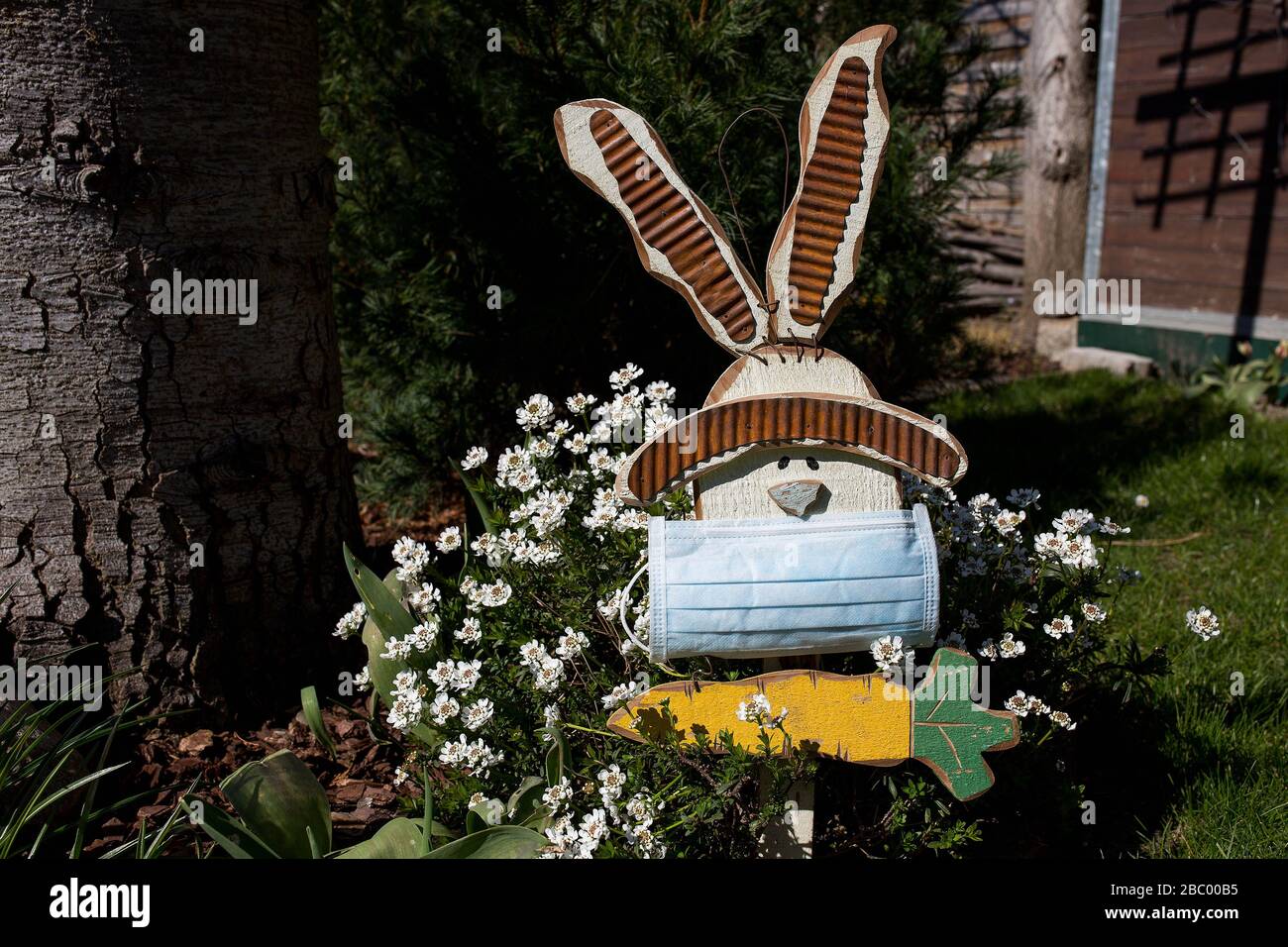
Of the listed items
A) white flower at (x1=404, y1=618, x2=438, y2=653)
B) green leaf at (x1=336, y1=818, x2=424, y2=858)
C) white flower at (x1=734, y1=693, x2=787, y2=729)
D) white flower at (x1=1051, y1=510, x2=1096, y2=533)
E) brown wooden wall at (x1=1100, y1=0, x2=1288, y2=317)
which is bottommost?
green leaf at (x1=336, y1=818, x2=424, y2=858)

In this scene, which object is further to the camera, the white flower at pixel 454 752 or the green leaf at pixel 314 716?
the green leaf at pixel 314 716

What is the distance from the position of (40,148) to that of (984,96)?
317cm

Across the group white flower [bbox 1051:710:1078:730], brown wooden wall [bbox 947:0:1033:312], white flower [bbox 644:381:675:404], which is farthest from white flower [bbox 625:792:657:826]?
brown wooden wall [bbox 947:0:1033:312]

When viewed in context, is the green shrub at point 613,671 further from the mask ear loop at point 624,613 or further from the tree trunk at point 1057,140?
the tree trunk at point 1057,140

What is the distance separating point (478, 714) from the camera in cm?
207

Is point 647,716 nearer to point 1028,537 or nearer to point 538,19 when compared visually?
point 1028,537

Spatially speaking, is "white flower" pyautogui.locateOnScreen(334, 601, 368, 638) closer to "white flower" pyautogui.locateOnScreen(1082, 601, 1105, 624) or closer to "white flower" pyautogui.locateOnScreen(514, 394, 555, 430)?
"white flower" pyautogui.locateOnScreen(514, 394, 555, 430)

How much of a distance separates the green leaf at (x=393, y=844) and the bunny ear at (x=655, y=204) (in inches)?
43.7

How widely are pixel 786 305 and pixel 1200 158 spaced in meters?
5.51

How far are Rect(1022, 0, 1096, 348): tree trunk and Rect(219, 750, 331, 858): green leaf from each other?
252 inches

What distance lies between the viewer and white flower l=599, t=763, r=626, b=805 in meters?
1.94

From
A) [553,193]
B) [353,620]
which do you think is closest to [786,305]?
[353,620]

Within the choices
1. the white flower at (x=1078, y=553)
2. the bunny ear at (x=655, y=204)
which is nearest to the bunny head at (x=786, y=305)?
the bunny ear at (x=655, y=204)

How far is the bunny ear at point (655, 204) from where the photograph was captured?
194 centimetres
